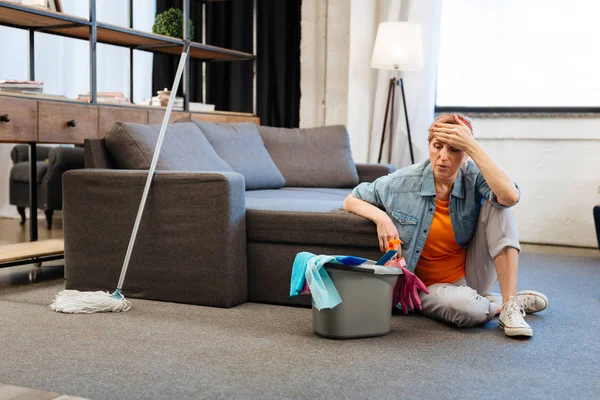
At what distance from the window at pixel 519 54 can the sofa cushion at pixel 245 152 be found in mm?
1827

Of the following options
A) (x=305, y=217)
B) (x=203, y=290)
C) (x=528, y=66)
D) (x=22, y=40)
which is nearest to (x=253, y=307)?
(x=203, y=290)

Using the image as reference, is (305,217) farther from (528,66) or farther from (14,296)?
(528,66)

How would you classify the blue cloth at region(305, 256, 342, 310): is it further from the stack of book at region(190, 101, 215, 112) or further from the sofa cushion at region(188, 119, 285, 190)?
the stack of book at region(190, 101, 215, 112)

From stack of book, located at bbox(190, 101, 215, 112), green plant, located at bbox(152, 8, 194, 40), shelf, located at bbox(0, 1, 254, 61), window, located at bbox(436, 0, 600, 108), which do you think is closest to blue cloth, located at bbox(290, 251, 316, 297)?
shelf, located at bbox(0, 1, 254, 61)

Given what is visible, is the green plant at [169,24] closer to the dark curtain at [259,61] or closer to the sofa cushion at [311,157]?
the sofa cushion at [311,157]

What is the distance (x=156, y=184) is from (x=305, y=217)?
601 millimetres

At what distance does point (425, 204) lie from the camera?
2520 mm

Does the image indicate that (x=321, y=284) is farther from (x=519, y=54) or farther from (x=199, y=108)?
(x=519, y=54)

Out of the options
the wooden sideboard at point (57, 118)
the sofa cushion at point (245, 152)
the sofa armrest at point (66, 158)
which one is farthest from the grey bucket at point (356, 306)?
the sofa armrest at point (66, 158)

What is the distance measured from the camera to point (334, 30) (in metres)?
5.43

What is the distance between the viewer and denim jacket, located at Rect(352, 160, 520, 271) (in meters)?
2.52

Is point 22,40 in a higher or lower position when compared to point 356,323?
higher

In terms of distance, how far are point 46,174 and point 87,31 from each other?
5.47 feet

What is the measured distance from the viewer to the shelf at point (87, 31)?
354cm
